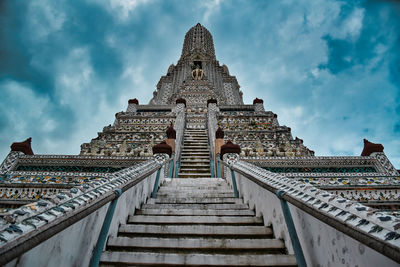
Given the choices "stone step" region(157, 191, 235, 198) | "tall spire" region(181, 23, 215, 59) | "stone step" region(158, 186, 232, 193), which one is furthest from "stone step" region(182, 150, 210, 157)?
"tall spire" region(181, 23, 215, 59)

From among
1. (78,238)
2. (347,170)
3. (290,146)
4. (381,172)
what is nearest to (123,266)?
(78,238)

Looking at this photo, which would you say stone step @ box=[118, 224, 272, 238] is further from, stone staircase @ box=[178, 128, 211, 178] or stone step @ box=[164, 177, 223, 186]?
stone staircase @ box=[178, 128, 211, 178]

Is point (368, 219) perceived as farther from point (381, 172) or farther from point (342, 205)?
point (381, 172)

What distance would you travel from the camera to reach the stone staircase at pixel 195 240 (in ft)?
6.33

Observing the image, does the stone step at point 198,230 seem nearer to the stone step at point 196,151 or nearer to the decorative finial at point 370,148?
the stone step at point 196,151

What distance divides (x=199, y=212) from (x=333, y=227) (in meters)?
1.87

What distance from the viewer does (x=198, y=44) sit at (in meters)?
26.9

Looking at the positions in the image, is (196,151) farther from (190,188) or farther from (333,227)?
(333,227)

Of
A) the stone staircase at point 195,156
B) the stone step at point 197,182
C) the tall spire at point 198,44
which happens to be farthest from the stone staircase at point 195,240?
the tall spire at point 198,44

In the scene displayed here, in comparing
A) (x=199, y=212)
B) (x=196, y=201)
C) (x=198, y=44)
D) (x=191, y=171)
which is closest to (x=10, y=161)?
(x=191, y=171)

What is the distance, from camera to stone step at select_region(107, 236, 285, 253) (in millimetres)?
2152

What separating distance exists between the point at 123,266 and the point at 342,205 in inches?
68.5

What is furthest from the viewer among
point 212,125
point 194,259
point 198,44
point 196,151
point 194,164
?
point 198,44

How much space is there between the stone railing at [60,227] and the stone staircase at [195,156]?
4371 millimetres
